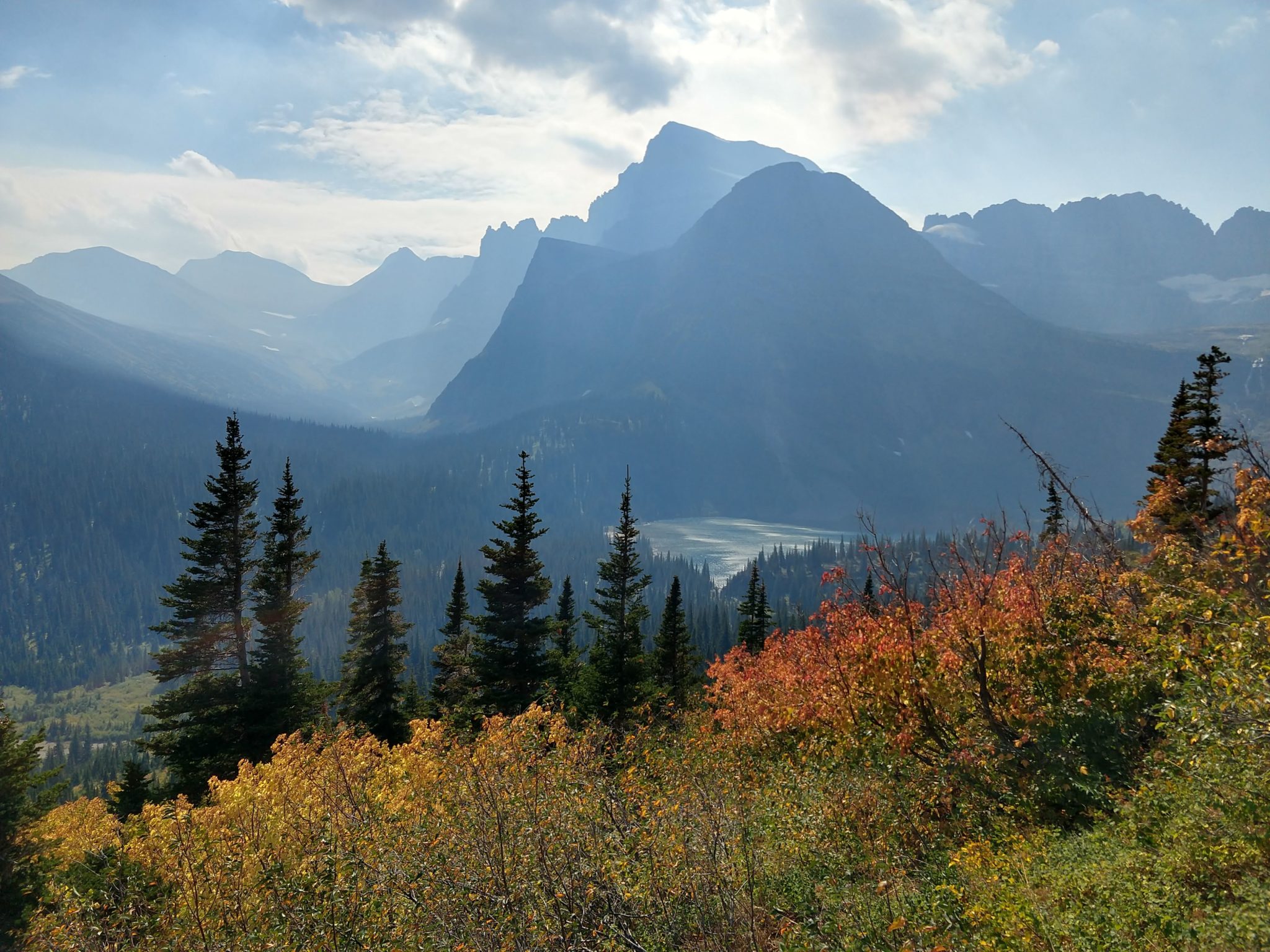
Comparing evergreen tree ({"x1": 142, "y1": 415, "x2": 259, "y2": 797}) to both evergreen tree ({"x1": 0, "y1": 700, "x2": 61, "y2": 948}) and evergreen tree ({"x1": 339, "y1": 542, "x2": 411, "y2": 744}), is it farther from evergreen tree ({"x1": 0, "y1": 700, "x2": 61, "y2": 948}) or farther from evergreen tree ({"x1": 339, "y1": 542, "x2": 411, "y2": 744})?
evergreen tree ({"x1": 339, "y1": 542, "x2": 411, "y2": 744})

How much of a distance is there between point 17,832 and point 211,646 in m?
10.9

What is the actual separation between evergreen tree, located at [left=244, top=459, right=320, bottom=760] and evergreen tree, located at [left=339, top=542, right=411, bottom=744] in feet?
14.9

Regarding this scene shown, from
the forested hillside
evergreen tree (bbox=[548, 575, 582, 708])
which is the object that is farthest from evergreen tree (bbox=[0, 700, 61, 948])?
evergreen tree (bbox=[548, 575, 582, 708])

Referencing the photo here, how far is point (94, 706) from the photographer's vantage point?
173250mm

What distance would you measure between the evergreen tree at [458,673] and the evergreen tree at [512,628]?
3.00 feet

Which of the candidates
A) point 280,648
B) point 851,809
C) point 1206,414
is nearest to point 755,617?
point 1206,414

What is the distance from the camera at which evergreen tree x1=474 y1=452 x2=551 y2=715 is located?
3272cm

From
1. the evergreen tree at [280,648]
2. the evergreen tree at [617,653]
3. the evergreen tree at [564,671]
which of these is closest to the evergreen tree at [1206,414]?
the evergreen tree at [617,653]

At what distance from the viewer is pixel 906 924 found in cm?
970

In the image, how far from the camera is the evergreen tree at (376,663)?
125 ft

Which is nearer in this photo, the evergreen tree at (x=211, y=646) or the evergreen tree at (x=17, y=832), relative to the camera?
the evergreen tree at (x=17, y=832)

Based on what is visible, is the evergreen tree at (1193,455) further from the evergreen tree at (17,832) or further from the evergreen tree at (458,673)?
the evergreen tree at (17,832)

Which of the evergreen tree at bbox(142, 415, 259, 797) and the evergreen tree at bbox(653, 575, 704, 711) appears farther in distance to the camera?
the evergreen tree at bbox(653, 575, 704, 711)

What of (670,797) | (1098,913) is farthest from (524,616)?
(1098,913)
